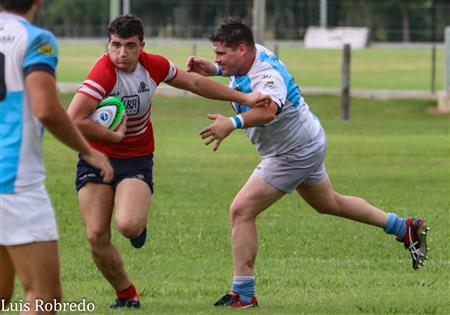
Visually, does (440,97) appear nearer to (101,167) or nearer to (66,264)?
(66,264)

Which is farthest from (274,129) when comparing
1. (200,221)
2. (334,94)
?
(334,94)

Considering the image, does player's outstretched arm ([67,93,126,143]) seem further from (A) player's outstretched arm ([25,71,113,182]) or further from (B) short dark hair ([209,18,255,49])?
(A) player's outstretched arm ([25,71,113,182])

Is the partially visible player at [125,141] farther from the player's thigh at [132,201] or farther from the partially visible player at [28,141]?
the partially visible player at [28,141]

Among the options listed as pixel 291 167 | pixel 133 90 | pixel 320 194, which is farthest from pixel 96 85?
pixel 320 194

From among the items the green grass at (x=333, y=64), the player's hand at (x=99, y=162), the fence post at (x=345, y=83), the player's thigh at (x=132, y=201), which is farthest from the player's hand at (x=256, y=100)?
the green grass at (x=333, y=64)

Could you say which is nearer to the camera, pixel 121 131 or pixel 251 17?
pixel 121 131

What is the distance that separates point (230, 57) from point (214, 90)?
1.27 ft

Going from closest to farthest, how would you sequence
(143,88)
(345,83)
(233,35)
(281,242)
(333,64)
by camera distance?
(143,88), (233,35), (281,242), (345,83), (333,64)

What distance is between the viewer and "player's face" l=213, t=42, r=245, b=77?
8852 millimetres

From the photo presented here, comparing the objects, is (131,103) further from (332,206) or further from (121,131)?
(332,206)

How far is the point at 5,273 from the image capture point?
20.4 feet

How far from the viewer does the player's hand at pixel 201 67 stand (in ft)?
31.0

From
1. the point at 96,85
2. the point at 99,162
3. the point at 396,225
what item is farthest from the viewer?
the point at 396,225

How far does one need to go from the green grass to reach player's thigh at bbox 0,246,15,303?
36852mm
